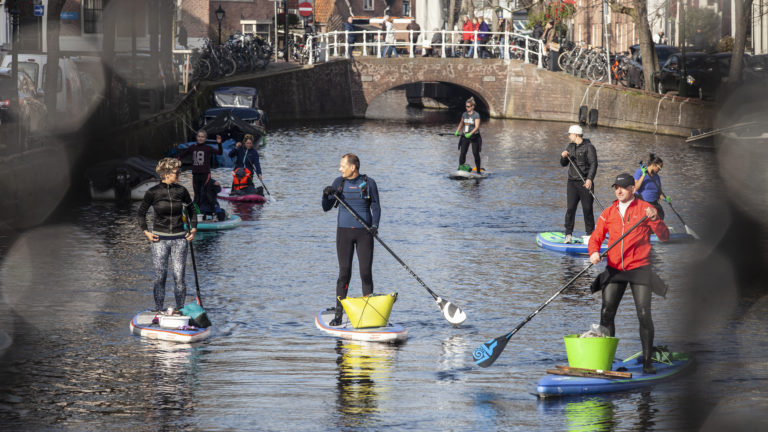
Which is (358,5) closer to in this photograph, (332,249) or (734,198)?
(734,198)


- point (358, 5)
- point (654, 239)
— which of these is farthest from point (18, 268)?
point (358, 5)

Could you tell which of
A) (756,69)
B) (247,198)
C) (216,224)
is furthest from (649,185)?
(756,69)

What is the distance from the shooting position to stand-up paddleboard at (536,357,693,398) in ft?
33.8

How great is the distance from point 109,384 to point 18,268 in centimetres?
659

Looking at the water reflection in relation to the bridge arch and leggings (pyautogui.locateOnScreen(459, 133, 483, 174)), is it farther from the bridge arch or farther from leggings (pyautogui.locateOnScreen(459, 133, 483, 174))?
the bridge arch

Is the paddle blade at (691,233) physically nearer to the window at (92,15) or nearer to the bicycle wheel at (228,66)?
the bicycle wheel at (228,66)

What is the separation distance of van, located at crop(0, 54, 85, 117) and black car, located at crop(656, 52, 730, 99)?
66.3 ft

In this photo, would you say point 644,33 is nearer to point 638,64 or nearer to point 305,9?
point 638,64

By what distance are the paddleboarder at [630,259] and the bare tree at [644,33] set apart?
29.7 meters

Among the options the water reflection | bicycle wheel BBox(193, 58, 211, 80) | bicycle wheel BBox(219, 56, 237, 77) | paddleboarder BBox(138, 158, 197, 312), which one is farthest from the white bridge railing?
the water reflection

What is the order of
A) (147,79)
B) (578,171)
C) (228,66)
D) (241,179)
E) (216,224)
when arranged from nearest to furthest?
(578,171)
(216,224)
(241,179)
(147,79)
(228,66)

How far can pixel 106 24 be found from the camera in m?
35.1

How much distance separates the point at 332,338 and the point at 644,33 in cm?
2990

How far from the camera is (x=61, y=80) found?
28141 mm
